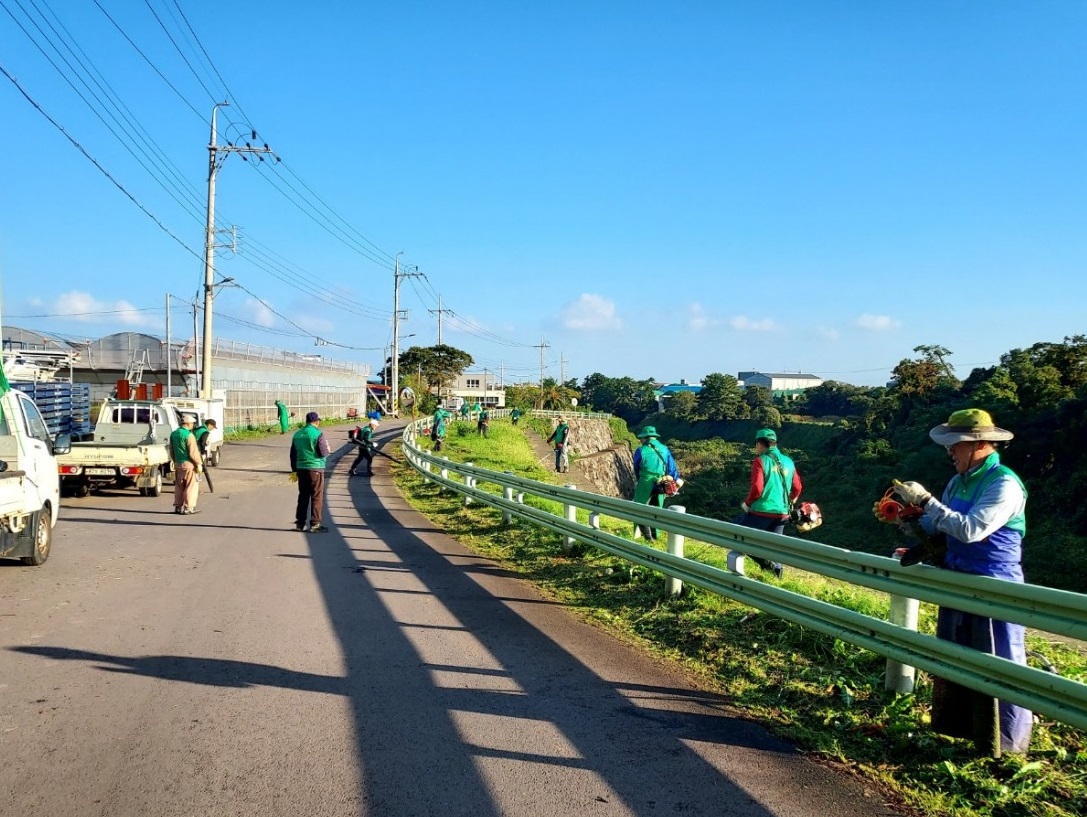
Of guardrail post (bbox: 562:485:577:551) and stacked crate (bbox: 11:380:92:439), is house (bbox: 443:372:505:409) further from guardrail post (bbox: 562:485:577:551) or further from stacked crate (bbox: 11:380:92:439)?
guardrail post (bbox: 562:485:577:551)

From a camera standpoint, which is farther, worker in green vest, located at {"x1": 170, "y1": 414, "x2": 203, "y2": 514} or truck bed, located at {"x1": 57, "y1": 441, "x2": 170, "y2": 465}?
truck bed, located at {"x1": 57, "y1": 441, "x2": 170, "y2": 465}

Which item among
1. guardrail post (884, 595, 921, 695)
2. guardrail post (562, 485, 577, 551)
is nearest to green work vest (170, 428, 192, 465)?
guardrail post (562, 485, 577, 551)

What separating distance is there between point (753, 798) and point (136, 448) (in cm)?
1589

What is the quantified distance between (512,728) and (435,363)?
278 ft

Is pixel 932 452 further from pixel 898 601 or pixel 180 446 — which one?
pixel 898 601

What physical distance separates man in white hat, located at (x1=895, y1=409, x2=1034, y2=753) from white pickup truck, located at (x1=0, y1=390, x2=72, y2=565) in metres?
7.83

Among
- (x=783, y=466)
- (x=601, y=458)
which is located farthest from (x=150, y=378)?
(x=783, y=466)

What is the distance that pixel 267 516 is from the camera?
48.3ft

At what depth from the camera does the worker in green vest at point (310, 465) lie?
12.0m

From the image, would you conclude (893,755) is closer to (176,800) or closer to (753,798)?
(753,798)

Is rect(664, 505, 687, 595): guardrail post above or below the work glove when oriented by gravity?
below

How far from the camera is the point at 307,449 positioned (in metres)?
12.0

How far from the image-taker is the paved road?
3.81 metres

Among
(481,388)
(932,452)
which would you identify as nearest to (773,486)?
(932,452)
